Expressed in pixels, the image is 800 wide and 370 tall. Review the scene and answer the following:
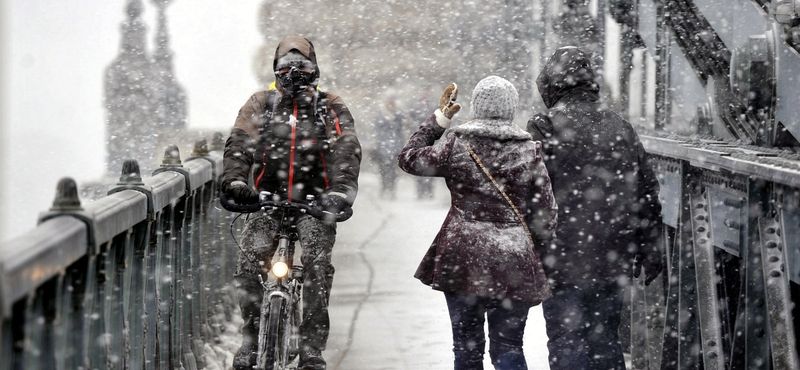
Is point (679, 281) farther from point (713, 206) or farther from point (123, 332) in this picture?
point (123, 332)

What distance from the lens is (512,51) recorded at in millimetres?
26078

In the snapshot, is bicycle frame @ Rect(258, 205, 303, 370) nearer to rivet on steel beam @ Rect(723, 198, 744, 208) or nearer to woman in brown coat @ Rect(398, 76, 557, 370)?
woman in brown coat @ Rect(398, 76, 557, 370)

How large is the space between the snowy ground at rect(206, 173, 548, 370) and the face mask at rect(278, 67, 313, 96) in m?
1.85

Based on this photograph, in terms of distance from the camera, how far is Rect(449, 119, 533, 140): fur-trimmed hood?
4953 millimetres

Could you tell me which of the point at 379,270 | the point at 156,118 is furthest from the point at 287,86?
the point at 156,118

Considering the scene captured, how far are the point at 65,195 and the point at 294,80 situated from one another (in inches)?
96.4

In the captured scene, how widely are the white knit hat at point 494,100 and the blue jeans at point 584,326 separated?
1.02 meters

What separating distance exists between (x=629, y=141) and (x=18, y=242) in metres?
3.50

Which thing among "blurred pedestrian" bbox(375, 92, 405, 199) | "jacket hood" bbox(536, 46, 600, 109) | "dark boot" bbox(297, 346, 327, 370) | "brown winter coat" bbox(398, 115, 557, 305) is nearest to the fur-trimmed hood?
"brown winter coat" bbox(398, 115, 557, 305)

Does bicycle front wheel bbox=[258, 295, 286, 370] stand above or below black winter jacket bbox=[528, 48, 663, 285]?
below

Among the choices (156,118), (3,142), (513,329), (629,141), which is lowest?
(156,118)

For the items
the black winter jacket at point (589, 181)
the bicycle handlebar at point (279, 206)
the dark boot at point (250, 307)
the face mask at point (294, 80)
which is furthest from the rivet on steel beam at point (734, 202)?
the dark boot at point (250, 307)

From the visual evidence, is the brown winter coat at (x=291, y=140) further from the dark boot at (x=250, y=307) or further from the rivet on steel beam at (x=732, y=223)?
the rivet on steel beam at (x=732, y=223)

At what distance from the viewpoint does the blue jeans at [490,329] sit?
5.11 m
